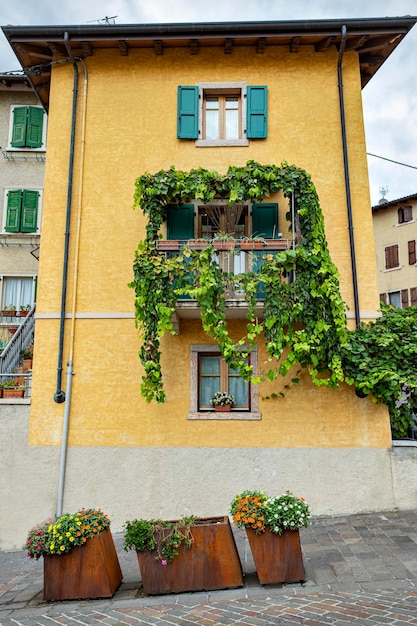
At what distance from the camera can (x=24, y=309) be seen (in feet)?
49.3

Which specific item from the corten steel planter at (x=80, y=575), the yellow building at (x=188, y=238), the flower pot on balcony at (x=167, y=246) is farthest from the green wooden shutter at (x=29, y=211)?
the corten steel planter at (x=80, y=575)

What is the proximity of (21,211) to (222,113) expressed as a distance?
7.51 metres

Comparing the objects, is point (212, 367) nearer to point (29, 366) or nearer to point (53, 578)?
point (29, 366)

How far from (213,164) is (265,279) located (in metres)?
3.21

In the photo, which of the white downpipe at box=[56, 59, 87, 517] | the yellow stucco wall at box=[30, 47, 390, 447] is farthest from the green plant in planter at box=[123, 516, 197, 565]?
the white downpipe at box=[56, 59, 87, 517]

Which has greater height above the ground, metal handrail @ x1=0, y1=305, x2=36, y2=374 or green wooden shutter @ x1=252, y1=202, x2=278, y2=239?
green wooden shutter @ x1=252, y1=202, x2=278, y2=239

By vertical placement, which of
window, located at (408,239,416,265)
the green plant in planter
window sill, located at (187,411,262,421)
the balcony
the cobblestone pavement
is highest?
window, located at (408,239,416,265)

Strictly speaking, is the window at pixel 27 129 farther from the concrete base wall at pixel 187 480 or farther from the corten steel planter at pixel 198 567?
the corten steel planter at pixel 198 567

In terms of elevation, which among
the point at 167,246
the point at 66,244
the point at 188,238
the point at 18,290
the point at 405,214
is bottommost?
the point at 167,246

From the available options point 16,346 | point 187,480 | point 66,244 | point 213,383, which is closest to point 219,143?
point 66,244

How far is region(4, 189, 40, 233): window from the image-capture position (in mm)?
15516

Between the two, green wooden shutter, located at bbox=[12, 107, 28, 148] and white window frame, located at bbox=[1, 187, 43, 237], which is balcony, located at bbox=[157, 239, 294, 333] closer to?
white window frame, located at bbox=[1, 187, 43, 237]

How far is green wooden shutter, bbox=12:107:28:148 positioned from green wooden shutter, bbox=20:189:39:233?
1.61 m

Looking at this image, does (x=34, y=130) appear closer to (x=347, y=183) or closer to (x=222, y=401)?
(x=347, y=183)
